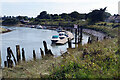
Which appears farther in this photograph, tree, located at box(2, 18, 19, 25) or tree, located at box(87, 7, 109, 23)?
tree, located at box(2, 18, 19, 25)

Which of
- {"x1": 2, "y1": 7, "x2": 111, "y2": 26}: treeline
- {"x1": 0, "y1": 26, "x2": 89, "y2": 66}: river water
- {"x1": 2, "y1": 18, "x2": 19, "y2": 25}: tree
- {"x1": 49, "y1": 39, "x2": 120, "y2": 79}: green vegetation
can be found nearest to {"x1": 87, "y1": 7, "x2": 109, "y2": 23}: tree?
{"x1": 2, "y1": 7, "x2": 111, "y2": 26}: treeline

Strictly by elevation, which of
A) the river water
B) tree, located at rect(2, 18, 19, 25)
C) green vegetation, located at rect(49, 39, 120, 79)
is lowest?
the river water

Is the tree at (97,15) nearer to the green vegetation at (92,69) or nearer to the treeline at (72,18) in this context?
the treeline at (72,18)

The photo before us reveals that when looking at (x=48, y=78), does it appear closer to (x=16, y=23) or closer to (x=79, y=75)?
(x=79, y=75)

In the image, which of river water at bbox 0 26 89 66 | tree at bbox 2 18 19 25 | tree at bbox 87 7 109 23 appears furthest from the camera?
tree at bbox 2 18 19 25

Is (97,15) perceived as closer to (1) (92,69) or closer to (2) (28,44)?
(2) (28,44)

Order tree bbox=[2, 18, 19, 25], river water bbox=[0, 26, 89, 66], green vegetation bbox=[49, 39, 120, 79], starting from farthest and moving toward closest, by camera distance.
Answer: tree bbox=[2, 18, 19, 25] → river water bbox=[0, 26, 89, 66] → green vegetation bbox=[49, 39, 120, 79]

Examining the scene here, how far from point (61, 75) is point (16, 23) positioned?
12721 cm

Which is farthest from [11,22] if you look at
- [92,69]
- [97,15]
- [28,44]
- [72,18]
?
[92,69]

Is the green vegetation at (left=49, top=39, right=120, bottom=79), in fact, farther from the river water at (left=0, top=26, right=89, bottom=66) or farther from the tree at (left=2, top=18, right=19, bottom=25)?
the tree at (left=2, top=18, right=19, bottom=25)

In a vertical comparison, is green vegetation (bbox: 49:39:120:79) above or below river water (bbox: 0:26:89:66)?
above

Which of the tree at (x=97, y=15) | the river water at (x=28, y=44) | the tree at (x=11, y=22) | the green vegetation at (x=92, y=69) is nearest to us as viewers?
the green vegetation at (x=92, y=69)

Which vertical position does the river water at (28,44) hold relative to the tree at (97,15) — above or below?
below

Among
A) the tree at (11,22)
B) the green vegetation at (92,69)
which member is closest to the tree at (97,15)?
the green vegetation at (92,69)
